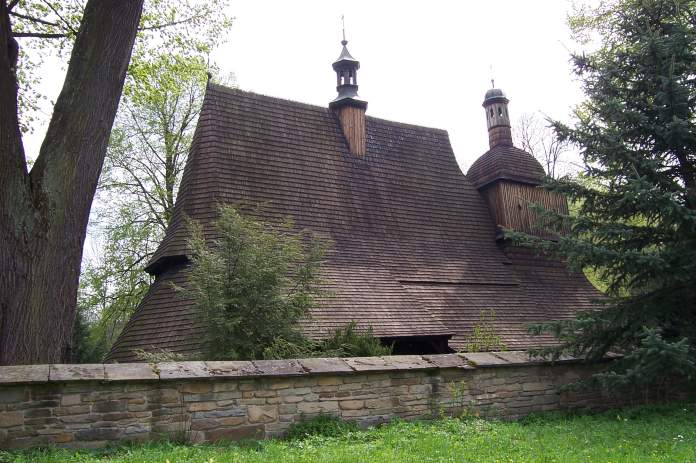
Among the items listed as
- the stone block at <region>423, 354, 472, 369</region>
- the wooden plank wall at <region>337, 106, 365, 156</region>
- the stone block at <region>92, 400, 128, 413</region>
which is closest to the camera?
the stone block at <region>92, 400, 128, 413</region>

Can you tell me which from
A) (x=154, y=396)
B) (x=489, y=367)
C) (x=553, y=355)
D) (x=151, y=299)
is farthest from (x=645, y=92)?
(x=151, y=299)

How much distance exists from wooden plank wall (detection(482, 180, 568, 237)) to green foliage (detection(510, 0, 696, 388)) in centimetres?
696

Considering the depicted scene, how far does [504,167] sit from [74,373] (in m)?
13.3

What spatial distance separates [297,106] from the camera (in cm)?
1439

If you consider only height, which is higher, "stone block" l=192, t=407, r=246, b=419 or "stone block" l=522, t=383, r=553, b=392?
"stone block" l=522, t=383, r=553, b=392

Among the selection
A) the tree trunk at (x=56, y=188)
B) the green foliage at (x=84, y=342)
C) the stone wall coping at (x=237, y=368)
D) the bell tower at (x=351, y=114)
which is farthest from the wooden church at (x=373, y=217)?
the green foliage at (x=84, y=342)

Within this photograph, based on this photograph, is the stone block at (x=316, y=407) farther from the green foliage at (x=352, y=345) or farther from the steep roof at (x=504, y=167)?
the steep roof at (x=504, y=167)

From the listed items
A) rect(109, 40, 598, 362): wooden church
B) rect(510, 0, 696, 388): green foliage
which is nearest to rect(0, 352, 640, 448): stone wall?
rect(510, 0, 696, 388): green foliage

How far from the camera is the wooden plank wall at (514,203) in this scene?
1565 centimetres

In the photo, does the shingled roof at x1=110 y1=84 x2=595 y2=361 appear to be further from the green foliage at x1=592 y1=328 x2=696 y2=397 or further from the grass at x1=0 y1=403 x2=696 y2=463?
the green foliage at x1=592 y1=328 x2=696 y2=397

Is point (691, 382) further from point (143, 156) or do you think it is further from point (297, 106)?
point (143, 156)

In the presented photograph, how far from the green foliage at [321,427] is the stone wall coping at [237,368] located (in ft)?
1.51

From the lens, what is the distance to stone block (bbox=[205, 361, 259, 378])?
5562 millimetres

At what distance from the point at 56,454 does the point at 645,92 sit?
8230 millimetres
